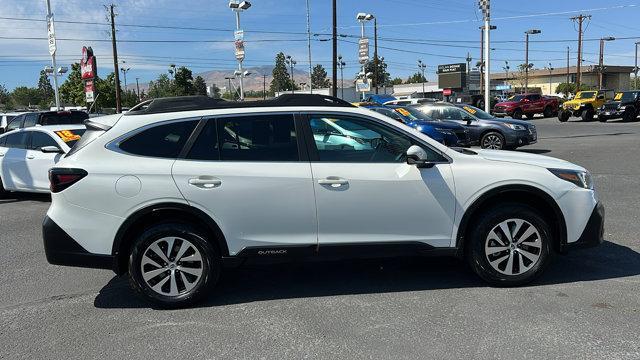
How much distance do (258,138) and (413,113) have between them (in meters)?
12.9

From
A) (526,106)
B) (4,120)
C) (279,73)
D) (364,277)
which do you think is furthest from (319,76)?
(364,277)

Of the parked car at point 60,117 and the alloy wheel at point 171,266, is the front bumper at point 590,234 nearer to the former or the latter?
the alloy wheel at point 171,266

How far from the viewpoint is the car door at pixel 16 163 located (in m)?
10.1

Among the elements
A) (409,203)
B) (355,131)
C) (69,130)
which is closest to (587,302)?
(409,203)

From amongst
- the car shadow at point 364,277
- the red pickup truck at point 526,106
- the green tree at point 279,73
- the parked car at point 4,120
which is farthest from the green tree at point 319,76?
the car shadow at point 364,277

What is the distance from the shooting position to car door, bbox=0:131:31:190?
398 inches

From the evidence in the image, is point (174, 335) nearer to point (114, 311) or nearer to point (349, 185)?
point (114, 311)

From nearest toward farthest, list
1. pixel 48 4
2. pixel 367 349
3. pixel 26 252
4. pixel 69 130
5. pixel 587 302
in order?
pixel 367 349 → pixel 587 302 → pixel 26 252 → pixel 69 130 → pixel 48 4

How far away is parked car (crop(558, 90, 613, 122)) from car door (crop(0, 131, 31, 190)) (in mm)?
30851

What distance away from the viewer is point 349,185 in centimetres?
A: 445

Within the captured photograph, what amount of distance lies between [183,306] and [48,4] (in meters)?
25.1

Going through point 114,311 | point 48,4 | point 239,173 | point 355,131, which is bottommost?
point 114,311

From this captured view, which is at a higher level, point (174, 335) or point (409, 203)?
point (409, 203)

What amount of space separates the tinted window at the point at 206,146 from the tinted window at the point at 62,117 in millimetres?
13347
